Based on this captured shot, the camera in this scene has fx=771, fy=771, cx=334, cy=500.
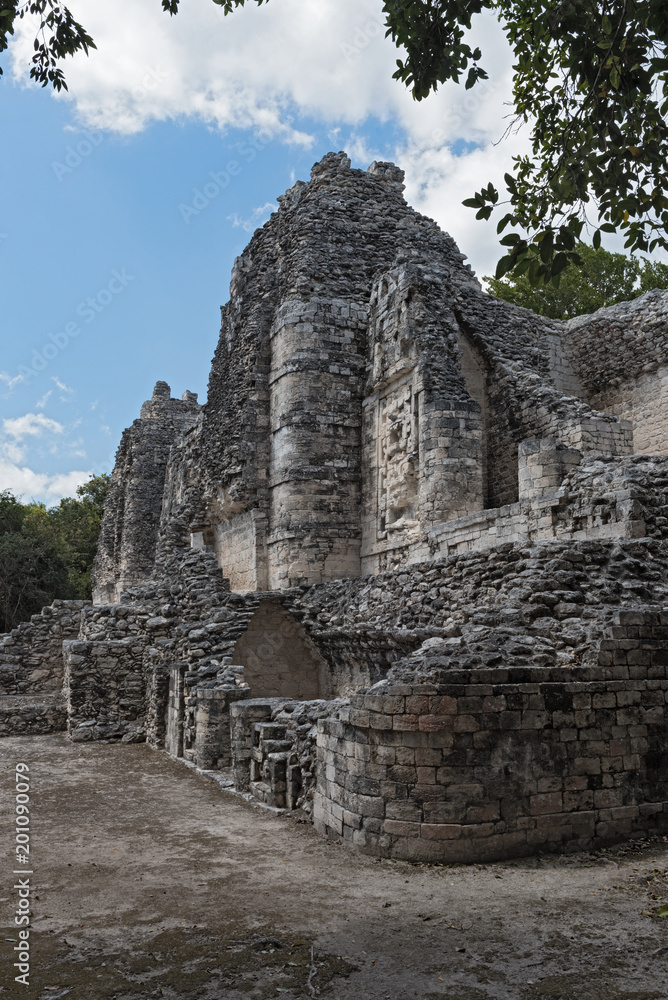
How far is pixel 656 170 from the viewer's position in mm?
4984

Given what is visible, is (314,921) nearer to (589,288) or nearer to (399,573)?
(399,573)

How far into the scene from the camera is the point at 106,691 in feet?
42.6

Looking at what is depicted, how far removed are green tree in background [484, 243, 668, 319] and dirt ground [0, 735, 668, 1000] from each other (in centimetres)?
2435

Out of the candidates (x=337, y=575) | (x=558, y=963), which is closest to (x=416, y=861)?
(x=558, y=963)

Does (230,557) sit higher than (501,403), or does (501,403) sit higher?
(501,403)

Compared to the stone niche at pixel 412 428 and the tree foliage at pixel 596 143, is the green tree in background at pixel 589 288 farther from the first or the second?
the tree foliage at pixel 596 143

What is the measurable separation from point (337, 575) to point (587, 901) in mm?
10826

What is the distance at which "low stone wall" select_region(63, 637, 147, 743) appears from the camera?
498 inches

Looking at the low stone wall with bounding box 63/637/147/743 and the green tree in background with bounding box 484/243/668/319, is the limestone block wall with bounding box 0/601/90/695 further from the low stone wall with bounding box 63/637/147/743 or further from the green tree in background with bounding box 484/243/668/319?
the green tree in background with bounding box 484/243/668/319

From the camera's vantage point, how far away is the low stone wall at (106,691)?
1265 cm

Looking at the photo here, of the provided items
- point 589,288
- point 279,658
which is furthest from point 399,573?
point 589,288

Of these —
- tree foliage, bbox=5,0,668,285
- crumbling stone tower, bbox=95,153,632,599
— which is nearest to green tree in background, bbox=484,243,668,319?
crumbling stone tower, bbox=95,153,632,599

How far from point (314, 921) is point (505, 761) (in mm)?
1767

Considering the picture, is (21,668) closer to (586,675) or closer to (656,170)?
(586,675)
